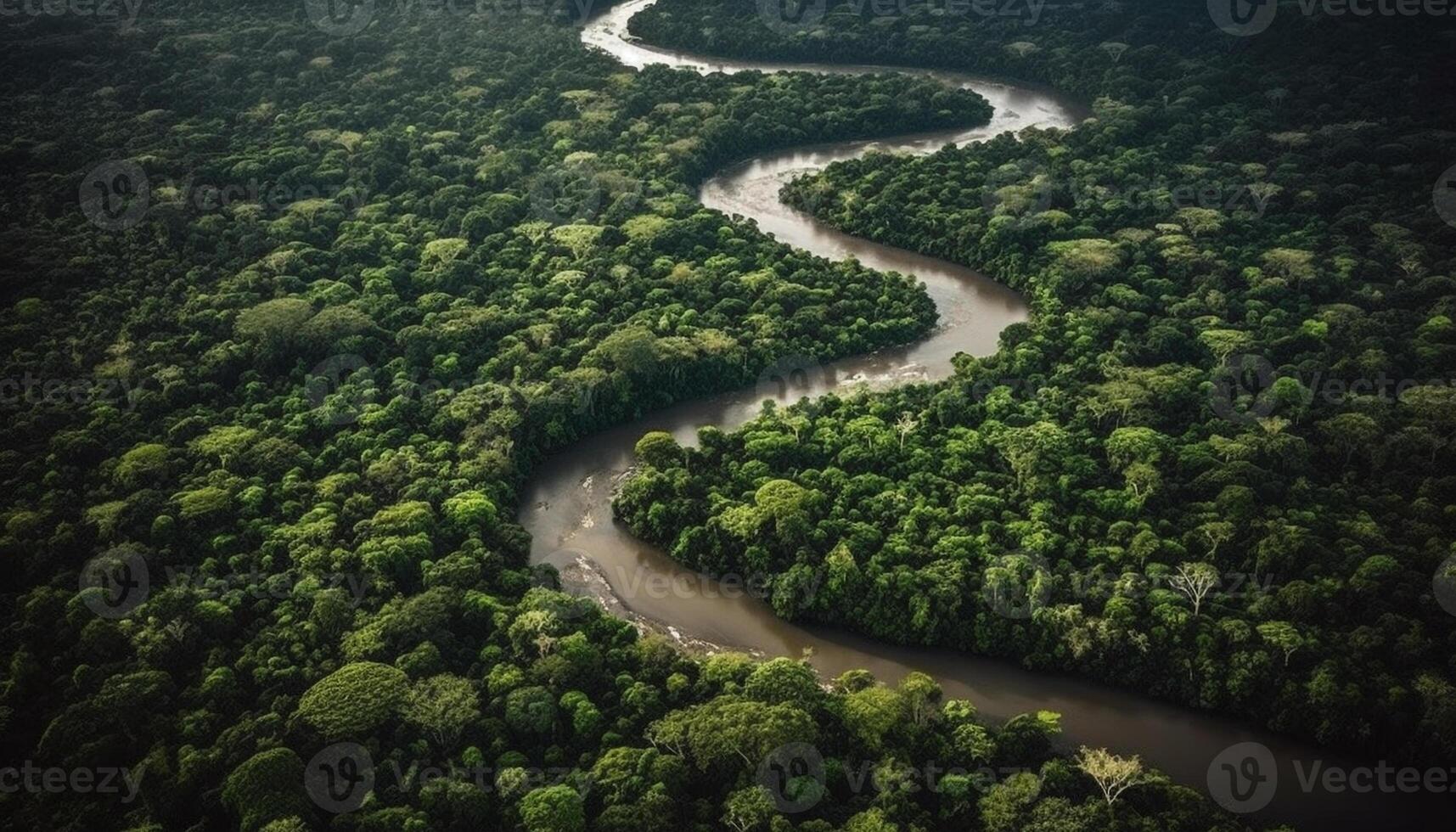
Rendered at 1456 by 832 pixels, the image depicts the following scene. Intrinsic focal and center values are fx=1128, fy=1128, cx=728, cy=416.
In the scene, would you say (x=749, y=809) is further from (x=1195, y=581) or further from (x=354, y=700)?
(x=1195, y=581)

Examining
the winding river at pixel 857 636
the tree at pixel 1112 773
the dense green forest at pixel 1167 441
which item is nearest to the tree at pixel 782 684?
the winding river at pixel 857 636

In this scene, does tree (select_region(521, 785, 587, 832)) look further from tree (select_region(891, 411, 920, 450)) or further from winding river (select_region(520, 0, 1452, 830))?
tree (select_region(891, 411, 920, 450))

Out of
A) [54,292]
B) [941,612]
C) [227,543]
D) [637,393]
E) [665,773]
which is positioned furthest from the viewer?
[54,292]

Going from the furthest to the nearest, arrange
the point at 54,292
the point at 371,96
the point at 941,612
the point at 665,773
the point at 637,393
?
the point at 371,96, the point at 54,292, the point at 637,393, the point at 941,612, the point at 665,773

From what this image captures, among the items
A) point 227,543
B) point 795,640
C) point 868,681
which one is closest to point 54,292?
point 227,543

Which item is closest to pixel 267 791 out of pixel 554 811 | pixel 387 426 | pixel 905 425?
pixel 554 811

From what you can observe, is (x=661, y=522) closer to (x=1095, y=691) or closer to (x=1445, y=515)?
(x=1095, y=691)

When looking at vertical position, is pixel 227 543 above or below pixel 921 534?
below
